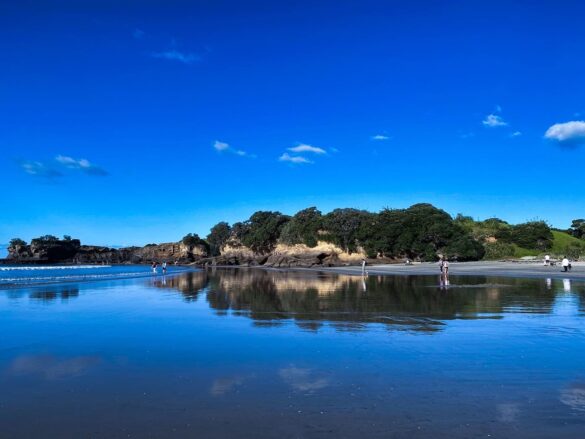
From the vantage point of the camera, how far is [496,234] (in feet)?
279

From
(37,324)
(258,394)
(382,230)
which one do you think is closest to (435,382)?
(258,394)

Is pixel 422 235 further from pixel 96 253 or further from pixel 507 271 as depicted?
pixel 96 253

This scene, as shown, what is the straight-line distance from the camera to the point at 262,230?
115 meters

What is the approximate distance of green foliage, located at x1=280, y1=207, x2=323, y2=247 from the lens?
9621 centimetres

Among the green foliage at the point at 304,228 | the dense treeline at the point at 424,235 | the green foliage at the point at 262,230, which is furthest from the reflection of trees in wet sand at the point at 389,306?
the green foliage at the point at 262,230

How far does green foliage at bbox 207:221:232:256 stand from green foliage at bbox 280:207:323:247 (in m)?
40.6

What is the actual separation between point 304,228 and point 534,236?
150 ft

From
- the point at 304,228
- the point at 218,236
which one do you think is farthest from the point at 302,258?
the point at 218,236

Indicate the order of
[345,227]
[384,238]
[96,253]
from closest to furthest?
[384,238]
[345,227]
[96,253]

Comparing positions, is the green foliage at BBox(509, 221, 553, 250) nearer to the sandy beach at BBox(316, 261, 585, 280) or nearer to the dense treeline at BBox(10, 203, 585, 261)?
the dense treeline at BBox(10, 203, 585, 261)

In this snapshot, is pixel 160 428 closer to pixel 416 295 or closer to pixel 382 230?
pixel 416 295

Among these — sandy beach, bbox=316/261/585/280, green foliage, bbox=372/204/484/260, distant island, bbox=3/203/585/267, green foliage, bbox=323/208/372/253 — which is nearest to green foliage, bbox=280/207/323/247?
distant island, bbox=3/203/585/267

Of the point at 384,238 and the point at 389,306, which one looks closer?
the point at 389,306

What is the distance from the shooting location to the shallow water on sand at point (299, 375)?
5.77 meters
